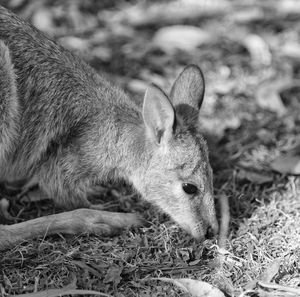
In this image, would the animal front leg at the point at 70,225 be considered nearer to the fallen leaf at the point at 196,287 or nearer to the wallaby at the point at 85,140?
the wallaby at the point at 85,140

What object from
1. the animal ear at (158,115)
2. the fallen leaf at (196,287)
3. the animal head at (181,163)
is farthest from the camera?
the animal head at (181,163)

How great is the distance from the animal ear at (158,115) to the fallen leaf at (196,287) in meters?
0.94

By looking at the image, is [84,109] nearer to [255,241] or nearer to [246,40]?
[255,241]

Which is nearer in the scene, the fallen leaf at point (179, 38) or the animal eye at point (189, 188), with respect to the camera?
the animal eye at point (189, 188)

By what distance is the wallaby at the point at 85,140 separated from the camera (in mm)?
3680

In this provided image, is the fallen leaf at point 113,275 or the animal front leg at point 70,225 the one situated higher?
the fallen leaf at point 113,275

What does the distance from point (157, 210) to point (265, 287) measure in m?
1.00

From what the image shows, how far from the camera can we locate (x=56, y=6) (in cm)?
578

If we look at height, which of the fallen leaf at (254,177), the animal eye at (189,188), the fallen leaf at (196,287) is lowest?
the fallen leaf at (254,177)

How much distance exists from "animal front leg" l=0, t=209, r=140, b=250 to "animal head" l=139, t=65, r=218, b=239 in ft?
0.92

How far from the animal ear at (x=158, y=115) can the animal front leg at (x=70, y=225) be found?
21.9 inches

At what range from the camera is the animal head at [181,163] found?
3.65 m

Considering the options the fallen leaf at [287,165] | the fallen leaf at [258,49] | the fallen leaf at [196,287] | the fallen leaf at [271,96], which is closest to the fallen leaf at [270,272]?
the fallen leaf at [196,287]

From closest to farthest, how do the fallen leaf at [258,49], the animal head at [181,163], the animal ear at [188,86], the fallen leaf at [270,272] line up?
the fallen leaf at [270,272], the animal head at [181,163], the animal ear at [188,86], the fallen leaf at [258,49]
